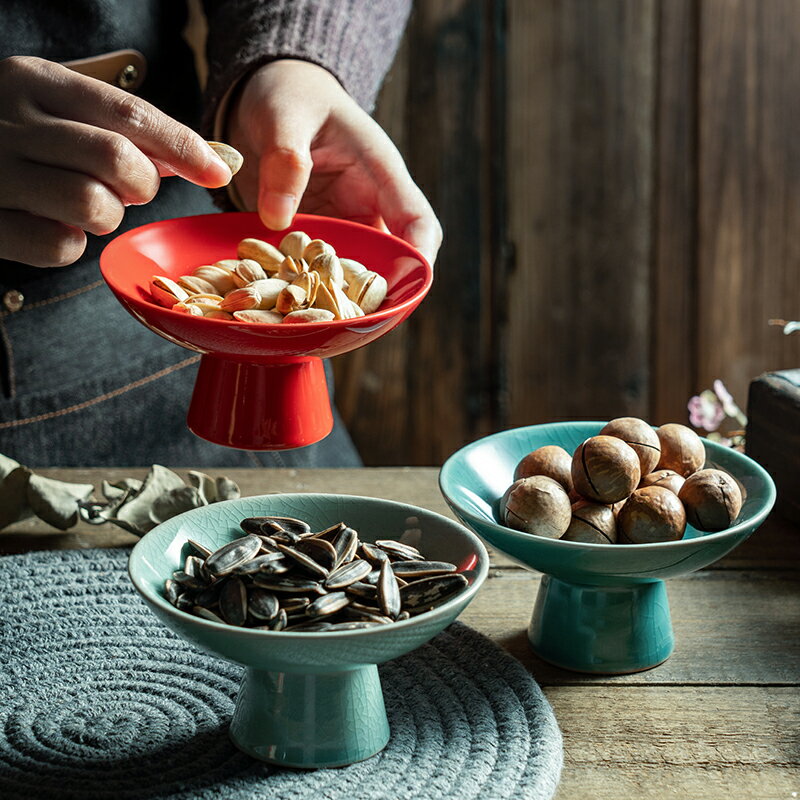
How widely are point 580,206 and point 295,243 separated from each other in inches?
36.5

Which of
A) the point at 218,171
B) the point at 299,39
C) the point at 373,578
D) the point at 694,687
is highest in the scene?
the point at 299,39

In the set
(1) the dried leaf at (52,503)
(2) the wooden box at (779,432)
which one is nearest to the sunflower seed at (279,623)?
(1) the dried leaf at (52,503)

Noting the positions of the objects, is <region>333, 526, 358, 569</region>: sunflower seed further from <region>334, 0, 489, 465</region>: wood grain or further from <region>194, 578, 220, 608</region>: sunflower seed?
<region>334, 0, 489, 465</region>: wood grain

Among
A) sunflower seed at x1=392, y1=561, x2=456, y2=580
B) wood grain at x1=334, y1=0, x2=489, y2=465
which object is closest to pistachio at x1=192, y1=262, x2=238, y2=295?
sunflower seed at x1=392, y1=561, x2=456, y2=580

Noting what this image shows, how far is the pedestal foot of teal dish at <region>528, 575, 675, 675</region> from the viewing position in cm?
65

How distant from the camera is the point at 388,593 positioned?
55 cm

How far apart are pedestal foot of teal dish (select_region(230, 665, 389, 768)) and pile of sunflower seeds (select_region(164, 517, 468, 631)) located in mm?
33

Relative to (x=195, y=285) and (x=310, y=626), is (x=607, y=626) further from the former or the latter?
(x=195, y=285)

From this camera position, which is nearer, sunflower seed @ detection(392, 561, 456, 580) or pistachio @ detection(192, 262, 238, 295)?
sunflower seed @ detection(392, 561, 456, 580)

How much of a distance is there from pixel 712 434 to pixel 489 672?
0.48m

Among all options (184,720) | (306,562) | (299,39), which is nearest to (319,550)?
(306,562)

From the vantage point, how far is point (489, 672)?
2.09 ft

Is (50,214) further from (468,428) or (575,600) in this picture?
(468,428)

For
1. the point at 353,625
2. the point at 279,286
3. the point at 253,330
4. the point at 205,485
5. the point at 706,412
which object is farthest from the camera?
the point at 706,412
